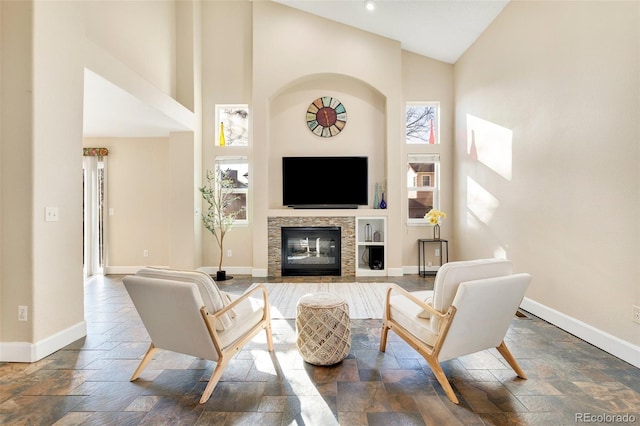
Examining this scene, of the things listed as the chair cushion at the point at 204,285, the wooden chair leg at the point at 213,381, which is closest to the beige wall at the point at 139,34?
the chair cushion at the point at 204,285

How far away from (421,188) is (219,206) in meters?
3.69

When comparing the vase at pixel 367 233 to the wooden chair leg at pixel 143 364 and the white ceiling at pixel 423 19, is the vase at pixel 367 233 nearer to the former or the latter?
the white ceiling at pixel 423 19

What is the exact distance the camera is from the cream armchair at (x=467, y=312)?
197 cm

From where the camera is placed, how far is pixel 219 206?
5453 mm

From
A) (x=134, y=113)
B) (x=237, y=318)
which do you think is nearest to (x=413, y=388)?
(x=237, y=318)

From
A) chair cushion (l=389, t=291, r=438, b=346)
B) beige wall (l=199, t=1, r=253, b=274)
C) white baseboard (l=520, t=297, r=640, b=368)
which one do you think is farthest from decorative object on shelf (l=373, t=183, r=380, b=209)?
chair cushion (l=389, t=291, r=438, b=346)

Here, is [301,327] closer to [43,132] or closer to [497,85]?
[43,132]

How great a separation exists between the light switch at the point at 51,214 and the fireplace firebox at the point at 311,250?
3.31 meters

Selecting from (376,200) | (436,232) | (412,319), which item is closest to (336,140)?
(376,200)

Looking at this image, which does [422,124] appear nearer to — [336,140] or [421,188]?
[421,188]

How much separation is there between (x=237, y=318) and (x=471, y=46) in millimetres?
5362

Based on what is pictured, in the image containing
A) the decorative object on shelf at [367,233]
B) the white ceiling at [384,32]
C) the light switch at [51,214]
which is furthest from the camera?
the decorative object on shelf at [367,233]

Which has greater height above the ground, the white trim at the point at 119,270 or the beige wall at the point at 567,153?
the beige wall at the point at 567,153

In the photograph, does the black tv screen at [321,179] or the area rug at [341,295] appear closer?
the area rug at [341,295]
